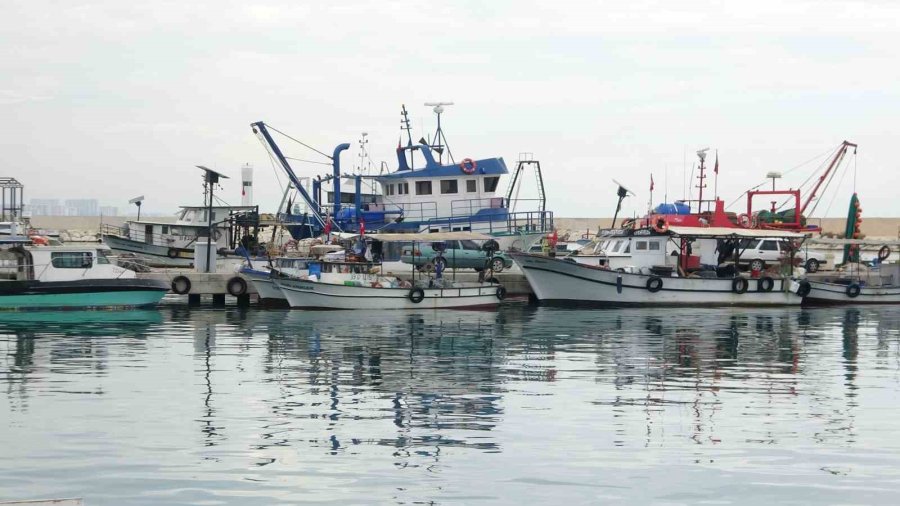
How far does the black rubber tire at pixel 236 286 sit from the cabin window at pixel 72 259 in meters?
5.84

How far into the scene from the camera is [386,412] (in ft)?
68.5

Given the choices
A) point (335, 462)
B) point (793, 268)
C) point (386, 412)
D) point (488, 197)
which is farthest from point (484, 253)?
point (335, 462)

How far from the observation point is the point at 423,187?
57156 mm

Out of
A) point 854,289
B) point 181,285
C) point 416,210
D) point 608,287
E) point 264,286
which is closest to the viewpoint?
point 264,286

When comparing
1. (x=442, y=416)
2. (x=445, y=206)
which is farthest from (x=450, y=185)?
(x=442, y=416)

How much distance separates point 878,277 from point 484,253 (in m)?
18.1

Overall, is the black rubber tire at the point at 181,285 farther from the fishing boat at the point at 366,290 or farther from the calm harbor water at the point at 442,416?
the calm harbor water at the point at 442,416

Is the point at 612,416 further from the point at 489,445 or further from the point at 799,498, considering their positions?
the point at 799,498

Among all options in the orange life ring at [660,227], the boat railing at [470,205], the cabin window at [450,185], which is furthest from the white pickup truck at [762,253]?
the cabin window at [450,185]

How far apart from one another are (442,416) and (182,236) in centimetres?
4209

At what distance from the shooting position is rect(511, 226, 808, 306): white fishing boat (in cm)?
4634

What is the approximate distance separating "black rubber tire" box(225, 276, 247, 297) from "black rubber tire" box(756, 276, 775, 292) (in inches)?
804

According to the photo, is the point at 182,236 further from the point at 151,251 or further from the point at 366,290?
the point at 366,290

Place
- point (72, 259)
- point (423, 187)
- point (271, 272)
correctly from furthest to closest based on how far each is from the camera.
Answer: point (423, 187) < point (271, 272) < point (72, 259)
